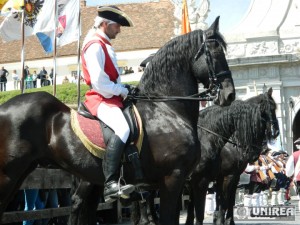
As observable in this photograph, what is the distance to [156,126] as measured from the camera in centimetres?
709

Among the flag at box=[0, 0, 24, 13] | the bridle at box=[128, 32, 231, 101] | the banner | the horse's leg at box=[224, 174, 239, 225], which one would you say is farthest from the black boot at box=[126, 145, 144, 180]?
the banner

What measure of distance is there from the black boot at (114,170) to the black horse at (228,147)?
4.22m

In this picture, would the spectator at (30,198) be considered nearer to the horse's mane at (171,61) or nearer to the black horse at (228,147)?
the black horse at (228,147)

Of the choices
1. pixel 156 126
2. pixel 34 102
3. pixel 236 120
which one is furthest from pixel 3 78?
pixel 156 126

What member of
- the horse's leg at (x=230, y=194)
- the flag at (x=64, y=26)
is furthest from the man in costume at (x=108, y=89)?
the flag at (x=64, y=26)

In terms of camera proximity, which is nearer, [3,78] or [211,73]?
[211,73]

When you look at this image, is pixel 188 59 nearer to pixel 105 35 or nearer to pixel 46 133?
pixel 105 35

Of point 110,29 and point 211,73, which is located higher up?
point 110,29

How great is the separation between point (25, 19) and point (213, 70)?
16.1 metres

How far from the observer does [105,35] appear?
289 inches

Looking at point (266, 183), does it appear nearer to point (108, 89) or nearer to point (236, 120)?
point (236, 120)

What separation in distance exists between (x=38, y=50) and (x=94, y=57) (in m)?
54.7

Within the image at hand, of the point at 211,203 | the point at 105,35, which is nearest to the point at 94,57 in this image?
the point at 105,35

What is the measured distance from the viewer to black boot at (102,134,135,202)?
676 cm
